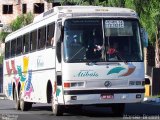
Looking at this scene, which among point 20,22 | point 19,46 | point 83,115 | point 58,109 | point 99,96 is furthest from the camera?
point 20,22

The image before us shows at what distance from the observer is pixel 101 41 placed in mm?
19766

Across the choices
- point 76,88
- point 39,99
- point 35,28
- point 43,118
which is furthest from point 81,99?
point 35,28

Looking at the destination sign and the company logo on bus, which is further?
the destination sign

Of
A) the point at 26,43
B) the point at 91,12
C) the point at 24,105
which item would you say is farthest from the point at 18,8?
the point at 91,12

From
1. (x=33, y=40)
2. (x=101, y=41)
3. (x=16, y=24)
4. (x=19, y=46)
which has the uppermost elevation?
(x=16, y=24)

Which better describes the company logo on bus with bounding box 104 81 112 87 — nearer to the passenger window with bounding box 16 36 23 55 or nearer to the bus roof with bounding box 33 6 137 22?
the bus roof with bounding box 33 6 137 22

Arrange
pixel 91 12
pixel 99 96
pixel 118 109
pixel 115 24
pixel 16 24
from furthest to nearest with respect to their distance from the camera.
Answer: pixel 16 24
pixel 118 109
pixel 91 12
pixel 115 24
pixel 99 96

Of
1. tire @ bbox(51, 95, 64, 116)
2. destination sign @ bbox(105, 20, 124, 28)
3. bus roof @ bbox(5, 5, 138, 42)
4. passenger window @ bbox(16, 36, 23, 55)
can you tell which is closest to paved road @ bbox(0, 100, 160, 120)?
tire @ bbox(51, 95, 64, 116)

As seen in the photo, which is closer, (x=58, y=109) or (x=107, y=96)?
(x=107, y=96)

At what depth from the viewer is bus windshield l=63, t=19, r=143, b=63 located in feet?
64.2

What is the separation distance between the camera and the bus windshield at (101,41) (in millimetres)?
19578

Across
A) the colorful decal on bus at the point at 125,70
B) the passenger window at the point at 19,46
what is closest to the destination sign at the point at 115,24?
the colorful decal on bus at the point at 125,70

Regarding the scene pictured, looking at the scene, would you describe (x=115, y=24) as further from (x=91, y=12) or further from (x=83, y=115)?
(x=83, y=115)

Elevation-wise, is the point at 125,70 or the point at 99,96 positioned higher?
the point at 125,70
